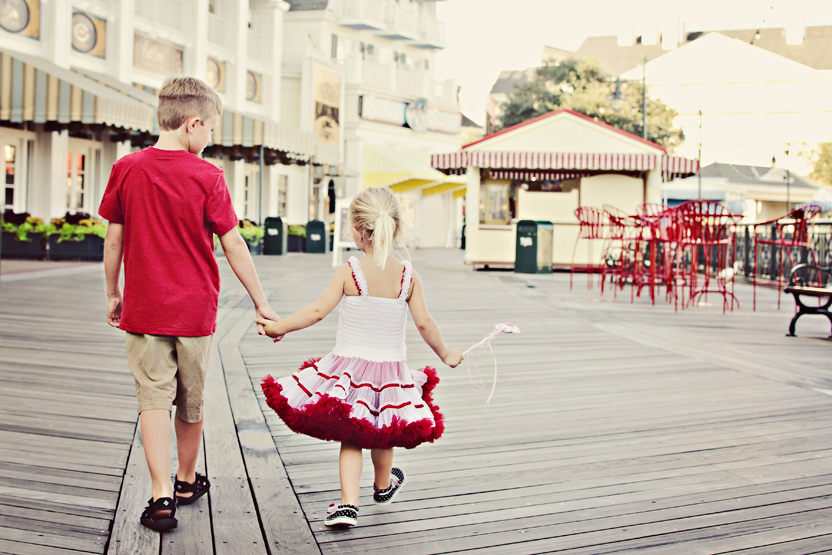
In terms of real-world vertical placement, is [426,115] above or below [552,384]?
above

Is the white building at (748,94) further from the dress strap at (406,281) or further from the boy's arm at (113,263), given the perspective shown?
the boy's arm at (113,263)

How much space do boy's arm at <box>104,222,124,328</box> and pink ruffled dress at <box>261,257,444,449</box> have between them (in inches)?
22.6

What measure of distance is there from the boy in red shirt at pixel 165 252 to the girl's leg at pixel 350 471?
0.56 m

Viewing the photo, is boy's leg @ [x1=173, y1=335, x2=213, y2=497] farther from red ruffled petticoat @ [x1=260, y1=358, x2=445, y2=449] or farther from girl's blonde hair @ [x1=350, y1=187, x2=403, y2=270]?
girl's blonde hair @ [x1=350, y1=187, x2=403, y2=270]

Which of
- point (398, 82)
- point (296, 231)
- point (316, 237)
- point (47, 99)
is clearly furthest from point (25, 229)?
point (398, 82)

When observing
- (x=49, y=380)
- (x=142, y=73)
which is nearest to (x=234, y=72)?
(x=142, y=73)

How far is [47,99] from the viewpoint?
15156 millimetres

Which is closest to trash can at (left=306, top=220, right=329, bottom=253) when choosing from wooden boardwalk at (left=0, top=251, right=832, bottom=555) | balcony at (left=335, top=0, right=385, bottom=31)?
balcony at (left=335, top=0, right=385, bottom=31)

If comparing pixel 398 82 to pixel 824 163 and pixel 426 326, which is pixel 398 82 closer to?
pixel 824 163

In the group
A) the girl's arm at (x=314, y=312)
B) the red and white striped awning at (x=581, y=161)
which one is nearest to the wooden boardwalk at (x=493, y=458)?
the girl's arm at (x=314, y=312)

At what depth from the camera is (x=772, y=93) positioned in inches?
3002

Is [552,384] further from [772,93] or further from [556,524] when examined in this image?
[772,93]

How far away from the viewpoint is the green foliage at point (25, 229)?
650 inches

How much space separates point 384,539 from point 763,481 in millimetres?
1661
